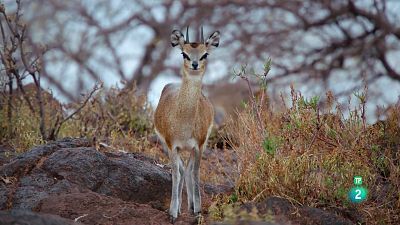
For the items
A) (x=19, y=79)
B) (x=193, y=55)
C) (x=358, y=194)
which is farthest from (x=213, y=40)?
(x=19, y=79)

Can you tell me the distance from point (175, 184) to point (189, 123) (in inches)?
25.5

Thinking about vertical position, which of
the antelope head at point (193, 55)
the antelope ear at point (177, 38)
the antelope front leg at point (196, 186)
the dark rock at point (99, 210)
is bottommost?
the dark rock at point (99, 210)

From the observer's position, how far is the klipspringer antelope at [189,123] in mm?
8922

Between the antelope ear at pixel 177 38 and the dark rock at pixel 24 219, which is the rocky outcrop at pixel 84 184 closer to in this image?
the antelope ear at pixel 177 38

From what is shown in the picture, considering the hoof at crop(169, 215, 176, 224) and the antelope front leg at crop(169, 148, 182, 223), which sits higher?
the antelope front leg at crop(169, 148, 182, 223)

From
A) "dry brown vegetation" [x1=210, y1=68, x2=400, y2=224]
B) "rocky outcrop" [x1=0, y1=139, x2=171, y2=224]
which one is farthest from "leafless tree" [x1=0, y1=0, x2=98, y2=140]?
"dry brown vegetation" [x1=210, y1=68, x2=400, y2=224]

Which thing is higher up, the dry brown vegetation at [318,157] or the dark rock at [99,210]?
the dry brown vegetation at [318,157]

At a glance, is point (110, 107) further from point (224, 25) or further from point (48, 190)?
point (224, 25)

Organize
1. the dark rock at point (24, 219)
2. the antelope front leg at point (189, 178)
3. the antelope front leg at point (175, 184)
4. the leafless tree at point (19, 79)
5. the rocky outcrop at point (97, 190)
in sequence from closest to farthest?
the dark rock at point (24, 219) < the rocky outcrop at point (97, 190) < the antelope front leg at point (175, 184) < the antelope front leg at point (189, 178) < the leafless tree at point (19, 79)

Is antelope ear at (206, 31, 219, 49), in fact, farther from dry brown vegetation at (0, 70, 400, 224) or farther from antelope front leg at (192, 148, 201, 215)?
antelope front leg at (192, 148, 201, 215)

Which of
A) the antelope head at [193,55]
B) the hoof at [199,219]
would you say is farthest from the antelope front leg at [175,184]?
the antelope head at [193,55]

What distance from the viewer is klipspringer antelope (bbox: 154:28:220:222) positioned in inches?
351

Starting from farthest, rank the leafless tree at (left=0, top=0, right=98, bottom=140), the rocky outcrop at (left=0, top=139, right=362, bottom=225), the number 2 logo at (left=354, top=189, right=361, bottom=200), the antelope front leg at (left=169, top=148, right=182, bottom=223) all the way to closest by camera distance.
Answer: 1. the leafless tree at (left=0, top=0, right=98, bottom=140)
2. the antelope front leg at (left=169, top=148, right=182, bottom=223)
3. the number 2 logo at (left=354, top=189, right=361, bottom=200)
4. the rocky outcrop at (left=0, top=139, right=362, bottom=225)

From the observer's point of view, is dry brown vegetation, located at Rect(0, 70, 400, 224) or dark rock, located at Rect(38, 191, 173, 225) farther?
dry brown vegetation, located at Rect(0, 70, 400, 224)
